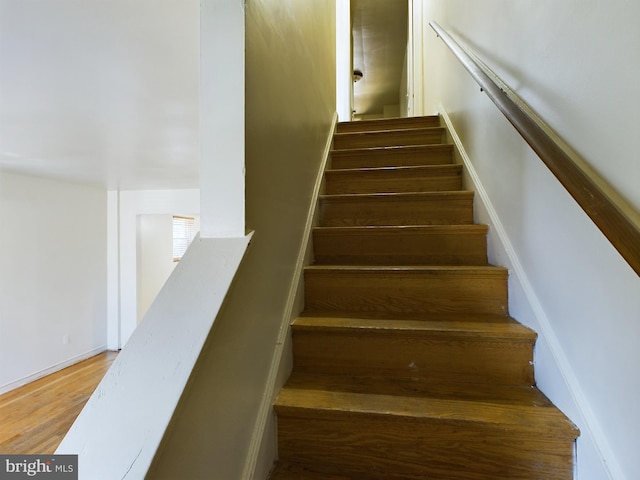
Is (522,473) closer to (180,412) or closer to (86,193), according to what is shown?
(180,412)

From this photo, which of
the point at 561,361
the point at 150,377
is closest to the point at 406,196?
the point at 561,361

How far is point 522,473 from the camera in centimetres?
85

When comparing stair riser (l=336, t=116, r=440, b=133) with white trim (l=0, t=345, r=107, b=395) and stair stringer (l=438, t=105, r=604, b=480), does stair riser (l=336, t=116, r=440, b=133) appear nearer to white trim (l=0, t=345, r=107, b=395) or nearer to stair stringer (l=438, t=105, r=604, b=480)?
stair stringer (l=438, t=105, r=604, b=480)

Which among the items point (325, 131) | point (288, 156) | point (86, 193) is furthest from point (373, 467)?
point (86, 193)

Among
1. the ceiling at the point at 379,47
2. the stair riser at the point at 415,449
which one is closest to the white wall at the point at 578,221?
the stair riser at the point at 415,449

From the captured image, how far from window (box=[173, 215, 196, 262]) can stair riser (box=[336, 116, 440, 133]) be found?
596cm

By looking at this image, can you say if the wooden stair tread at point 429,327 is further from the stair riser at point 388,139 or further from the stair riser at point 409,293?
the stair riser at point 388,139

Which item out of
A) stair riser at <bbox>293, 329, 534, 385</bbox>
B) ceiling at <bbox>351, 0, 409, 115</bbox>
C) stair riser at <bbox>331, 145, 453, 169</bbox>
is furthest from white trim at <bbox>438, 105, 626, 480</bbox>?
ceiling at <bbox>351, 0, 409, 115</bbox>

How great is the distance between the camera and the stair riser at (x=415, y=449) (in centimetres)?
84

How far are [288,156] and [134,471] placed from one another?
106 cm

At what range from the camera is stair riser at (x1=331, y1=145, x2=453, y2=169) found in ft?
6.93

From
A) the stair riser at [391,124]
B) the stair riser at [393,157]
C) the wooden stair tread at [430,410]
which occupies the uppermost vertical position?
the stair riser at [391,124]

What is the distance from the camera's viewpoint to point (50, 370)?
13.4ft

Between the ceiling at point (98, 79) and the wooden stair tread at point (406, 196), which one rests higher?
the ceiling at point (98, 79)
